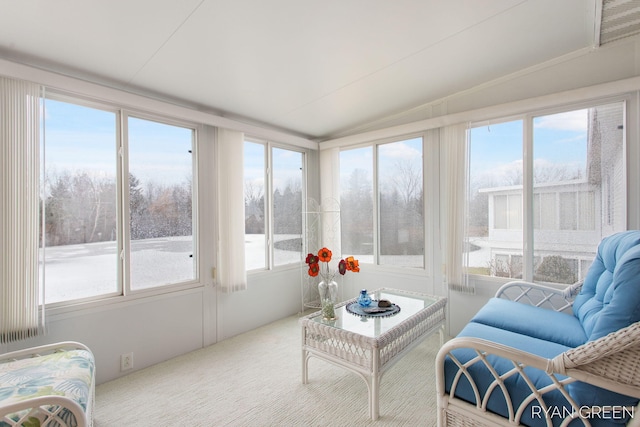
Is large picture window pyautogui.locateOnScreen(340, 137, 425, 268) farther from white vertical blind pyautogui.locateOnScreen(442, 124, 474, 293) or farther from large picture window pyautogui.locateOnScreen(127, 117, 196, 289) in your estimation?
large picture window pyautogui.locateOnScreen(127, 117, 196, 289)

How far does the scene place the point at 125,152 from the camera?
251 centimetres

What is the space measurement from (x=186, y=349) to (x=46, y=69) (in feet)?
8.30

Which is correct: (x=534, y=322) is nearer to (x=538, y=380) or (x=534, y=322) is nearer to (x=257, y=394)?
(x=538, y=380)

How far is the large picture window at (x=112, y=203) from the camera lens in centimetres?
220

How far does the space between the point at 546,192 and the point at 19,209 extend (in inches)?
164

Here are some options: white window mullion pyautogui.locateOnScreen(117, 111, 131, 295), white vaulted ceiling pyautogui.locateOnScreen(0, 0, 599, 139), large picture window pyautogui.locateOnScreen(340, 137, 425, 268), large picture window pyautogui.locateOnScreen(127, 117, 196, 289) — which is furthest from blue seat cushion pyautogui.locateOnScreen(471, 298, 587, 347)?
white window mullion pyautogui.locateOnScreen(117, 111, 131, 295)

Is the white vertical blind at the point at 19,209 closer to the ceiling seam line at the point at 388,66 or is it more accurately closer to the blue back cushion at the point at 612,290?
the ceiling seam line at the point at 388,66

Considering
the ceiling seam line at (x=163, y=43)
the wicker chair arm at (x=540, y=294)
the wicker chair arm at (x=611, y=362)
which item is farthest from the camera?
the wicker chair arm at (x=540, y=294)

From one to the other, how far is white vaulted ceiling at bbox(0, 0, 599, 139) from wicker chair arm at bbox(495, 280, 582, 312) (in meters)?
1.96

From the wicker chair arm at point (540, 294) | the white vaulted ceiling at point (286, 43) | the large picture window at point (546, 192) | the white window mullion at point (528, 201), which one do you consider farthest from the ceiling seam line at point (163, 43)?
the wicker chair arm at point (540, 294)

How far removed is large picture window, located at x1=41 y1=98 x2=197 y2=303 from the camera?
7.21 ft

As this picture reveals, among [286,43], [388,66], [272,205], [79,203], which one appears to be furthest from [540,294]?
[79,203]

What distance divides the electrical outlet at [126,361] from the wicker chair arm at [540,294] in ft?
10.6

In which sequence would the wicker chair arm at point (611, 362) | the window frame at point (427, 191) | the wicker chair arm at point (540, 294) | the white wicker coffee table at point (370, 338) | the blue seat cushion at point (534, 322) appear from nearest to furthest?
the wicker chair arm at point (611, 362), the blue seat cushion at point (534, 322), the white wicker coffee table at point (370, 338), the wicker chair arm at point (540, 294), the window frame at point (427, 191)
